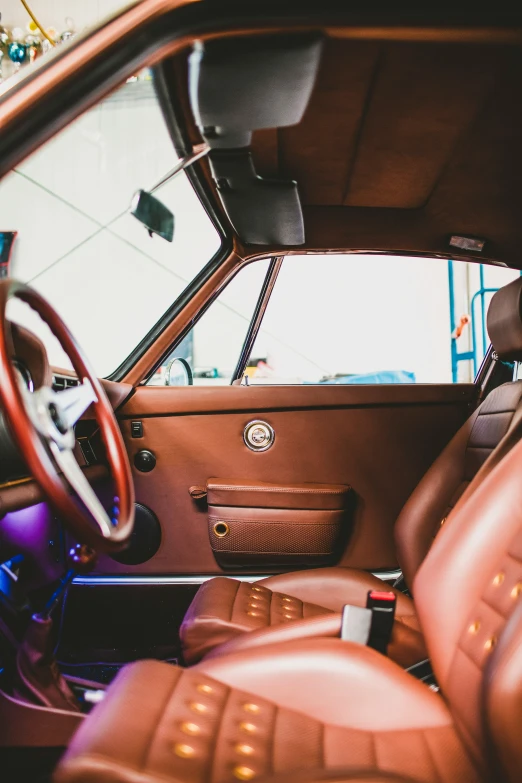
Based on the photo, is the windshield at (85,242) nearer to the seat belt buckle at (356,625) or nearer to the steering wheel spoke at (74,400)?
the steering wheel spoke at (74,400)

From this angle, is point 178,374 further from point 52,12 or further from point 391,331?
point 391,331

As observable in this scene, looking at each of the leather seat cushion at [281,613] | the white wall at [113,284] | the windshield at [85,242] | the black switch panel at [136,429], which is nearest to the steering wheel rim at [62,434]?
the leather seat cushion at [281,613]

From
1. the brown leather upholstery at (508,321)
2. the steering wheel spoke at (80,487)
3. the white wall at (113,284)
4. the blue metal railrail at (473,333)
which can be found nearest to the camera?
the steering wheel spoke at (80,487)

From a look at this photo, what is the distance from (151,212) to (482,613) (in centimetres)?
88

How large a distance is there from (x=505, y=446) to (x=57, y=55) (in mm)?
1175

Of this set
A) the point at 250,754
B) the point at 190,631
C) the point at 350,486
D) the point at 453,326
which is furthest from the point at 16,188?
the point at 250,754

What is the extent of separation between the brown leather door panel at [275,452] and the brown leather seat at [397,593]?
0.94 ft

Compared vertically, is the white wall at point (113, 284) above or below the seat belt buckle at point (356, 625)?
above

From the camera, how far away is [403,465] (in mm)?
2143

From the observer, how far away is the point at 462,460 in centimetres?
182

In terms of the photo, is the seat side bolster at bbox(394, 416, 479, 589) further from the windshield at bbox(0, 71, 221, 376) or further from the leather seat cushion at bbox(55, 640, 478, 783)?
the windshield at bbox(0, 71, 221, 376)

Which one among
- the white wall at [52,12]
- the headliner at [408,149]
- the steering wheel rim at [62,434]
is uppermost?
the white wall at [52,12]

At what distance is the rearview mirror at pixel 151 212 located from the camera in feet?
3.71

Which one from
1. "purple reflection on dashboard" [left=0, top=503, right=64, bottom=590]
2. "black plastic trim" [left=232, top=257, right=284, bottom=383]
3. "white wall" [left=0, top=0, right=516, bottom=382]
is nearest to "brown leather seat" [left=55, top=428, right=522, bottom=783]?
"purple reflection on dashboard" [left=0, top=503, right=64, bottom=590]
